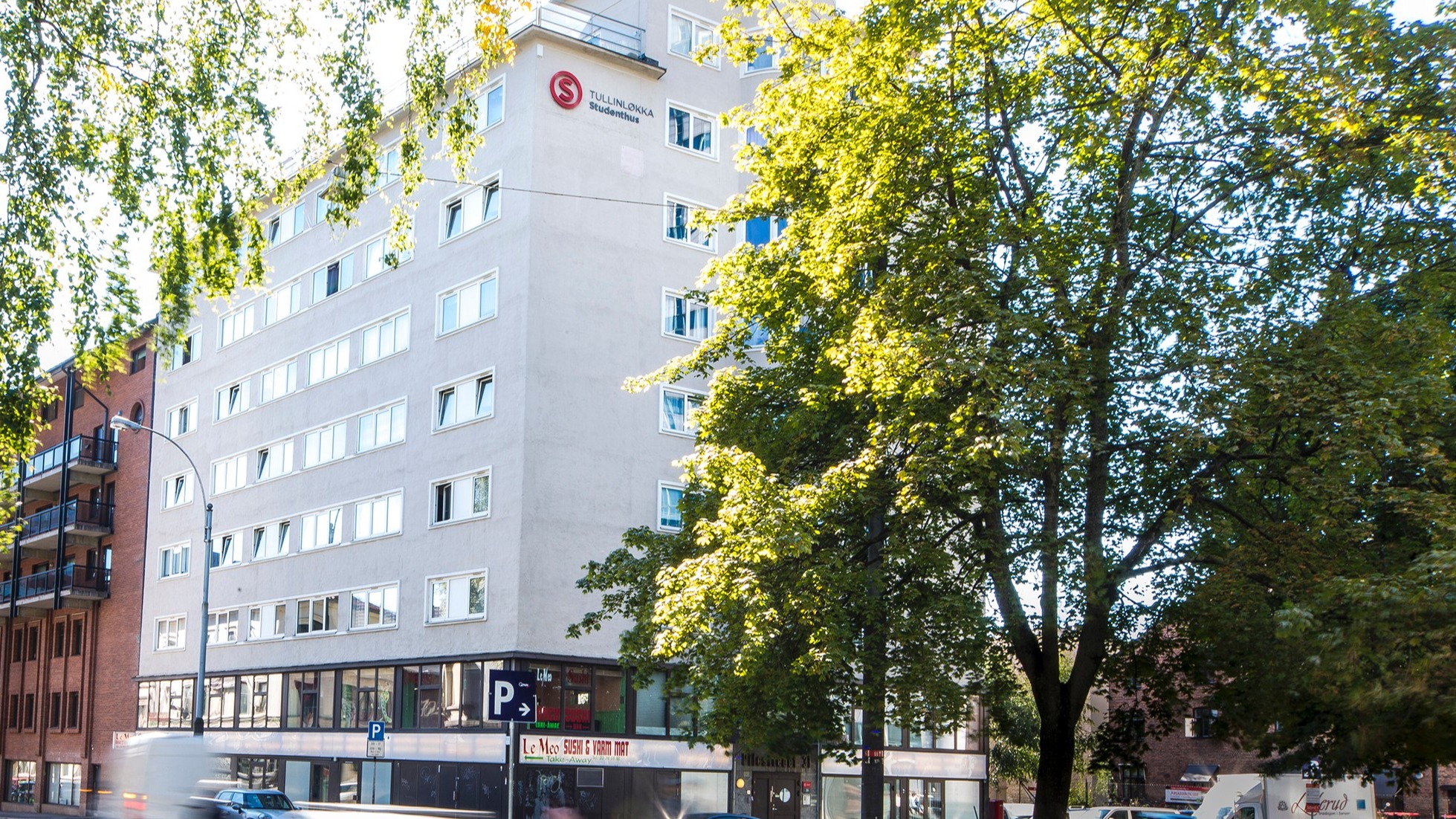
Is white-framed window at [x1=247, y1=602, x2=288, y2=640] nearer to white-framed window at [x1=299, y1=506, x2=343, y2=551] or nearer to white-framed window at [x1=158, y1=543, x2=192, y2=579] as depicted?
white-framed window at [x1=299, y1=506, x2=343, y2=551]

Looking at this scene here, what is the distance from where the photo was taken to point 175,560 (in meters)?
53.4

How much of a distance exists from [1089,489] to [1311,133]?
5.65 m

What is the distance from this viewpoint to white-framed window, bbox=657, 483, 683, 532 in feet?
131

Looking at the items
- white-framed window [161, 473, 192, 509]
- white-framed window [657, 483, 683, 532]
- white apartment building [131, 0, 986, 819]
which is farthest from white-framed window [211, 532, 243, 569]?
white-framed window [657, 483, 683, 532]

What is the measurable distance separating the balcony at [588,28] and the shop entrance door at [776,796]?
21.2m

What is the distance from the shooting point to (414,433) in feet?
135

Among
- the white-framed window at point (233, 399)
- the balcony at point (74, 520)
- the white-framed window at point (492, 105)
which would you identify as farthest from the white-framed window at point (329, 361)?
the balcony at point (74, 520)

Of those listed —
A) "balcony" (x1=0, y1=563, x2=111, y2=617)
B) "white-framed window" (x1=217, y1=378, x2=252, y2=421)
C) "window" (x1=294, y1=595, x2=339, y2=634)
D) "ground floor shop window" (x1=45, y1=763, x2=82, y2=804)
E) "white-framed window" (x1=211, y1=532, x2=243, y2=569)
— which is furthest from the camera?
"balcony" (x1=0, y1=563, x2=111, y2=617)

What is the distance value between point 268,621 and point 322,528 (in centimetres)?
428

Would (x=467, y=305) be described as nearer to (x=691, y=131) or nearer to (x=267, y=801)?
(x=691, y=131)

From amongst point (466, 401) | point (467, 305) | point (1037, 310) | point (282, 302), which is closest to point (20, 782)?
point (282, 302)

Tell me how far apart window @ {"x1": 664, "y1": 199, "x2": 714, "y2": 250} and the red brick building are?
2555 cm

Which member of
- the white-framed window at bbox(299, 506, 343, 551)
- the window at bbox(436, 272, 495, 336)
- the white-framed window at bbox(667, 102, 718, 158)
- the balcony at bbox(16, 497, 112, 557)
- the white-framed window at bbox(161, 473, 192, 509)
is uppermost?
the white-framed window at bbox(667, 102, 718, 158)

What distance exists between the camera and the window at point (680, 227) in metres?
41.4
